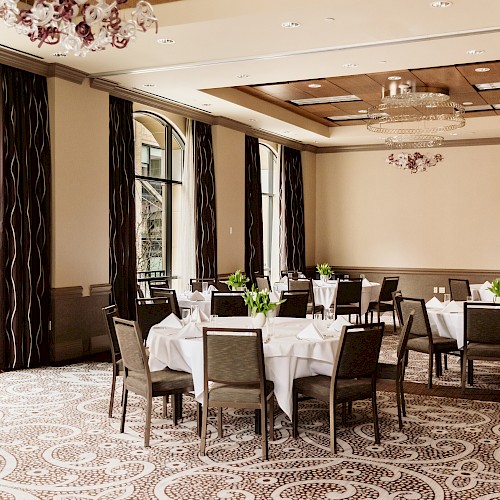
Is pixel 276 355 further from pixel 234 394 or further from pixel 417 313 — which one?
pixel 417 313

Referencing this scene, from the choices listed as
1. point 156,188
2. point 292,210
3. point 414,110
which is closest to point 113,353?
point 156,188

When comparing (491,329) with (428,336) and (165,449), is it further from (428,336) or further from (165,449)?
(165,449)

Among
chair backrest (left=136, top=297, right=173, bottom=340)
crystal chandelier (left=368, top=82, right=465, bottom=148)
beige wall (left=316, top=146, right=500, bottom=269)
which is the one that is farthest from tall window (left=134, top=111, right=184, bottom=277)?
beige wall (left=316, top=146, right=500, bottom=269)

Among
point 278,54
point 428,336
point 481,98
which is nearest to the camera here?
point 428,336

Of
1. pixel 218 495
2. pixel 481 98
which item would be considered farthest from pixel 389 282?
pixel 218 495

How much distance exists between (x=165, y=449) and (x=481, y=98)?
8.72 meters

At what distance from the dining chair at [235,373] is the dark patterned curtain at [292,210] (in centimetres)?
990

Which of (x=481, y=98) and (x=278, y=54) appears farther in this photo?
(x=481, y=98)

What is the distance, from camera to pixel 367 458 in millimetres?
4949

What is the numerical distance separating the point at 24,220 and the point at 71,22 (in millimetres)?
4461

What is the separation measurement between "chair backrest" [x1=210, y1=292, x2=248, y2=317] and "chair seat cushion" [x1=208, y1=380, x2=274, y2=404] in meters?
3.24

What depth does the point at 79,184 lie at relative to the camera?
889 cm

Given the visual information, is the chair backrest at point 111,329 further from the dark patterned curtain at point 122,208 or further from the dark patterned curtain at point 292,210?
the dark patterned curtain at point 292,210

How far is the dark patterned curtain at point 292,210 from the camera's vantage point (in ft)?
49.0
